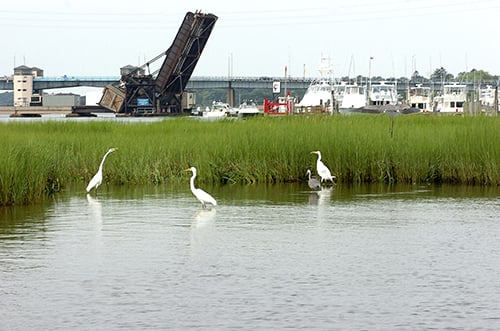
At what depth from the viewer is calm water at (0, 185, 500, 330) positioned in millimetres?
10297

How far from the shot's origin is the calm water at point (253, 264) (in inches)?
405

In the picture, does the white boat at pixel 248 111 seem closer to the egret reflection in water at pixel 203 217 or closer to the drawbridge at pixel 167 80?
the drawbridge at pixel 167 80

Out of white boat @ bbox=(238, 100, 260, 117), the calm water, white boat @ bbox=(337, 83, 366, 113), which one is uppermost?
white boat @ bbox=(337, 83, 366, 113)

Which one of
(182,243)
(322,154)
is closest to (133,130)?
(322,154)

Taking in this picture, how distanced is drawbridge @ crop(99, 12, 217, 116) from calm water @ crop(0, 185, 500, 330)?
27.4m

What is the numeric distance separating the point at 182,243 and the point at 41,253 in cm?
205

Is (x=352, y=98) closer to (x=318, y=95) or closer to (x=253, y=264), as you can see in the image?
(x=318, y=95)

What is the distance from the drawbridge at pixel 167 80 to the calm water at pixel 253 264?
89.8ft

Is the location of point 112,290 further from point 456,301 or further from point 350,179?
point 350,179

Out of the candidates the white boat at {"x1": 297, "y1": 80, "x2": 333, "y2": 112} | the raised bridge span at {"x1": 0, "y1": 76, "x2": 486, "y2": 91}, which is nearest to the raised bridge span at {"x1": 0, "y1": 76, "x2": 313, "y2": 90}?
the raised bridge span at {"x1": 0, "y1": 76, "x2": 486, "y2": 91}

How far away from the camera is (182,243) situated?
1469 centimetres

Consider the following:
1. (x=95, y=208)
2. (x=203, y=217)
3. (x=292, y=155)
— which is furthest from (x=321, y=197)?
(x=95, y=208)

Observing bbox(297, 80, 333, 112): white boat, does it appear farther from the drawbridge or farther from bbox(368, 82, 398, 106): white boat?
the drawbridge

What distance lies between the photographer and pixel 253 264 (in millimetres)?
12945
